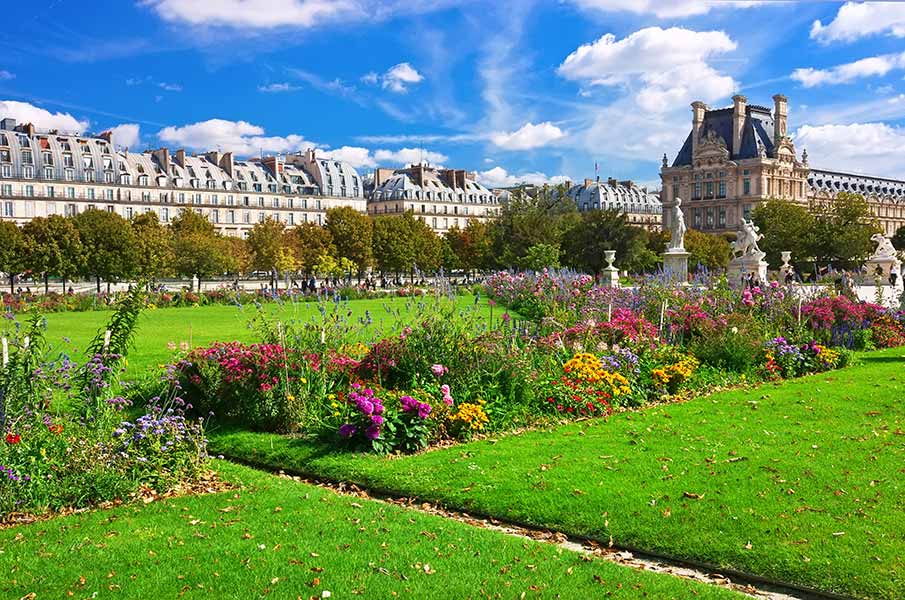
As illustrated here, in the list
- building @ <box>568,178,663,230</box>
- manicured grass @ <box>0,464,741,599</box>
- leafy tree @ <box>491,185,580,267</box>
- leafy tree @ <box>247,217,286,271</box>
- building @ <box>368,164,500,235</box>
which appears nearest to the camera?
manicured grass @ <box>0,464,741,599</box>

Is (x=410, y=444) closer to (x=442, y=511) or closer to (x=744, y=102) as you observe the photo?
(x=442, y=511)

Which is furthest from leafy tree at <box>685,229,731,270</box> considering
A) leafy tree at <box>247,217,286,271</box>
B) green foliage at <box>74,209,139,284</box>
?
green foliage at <box>74,209,139,284</box>

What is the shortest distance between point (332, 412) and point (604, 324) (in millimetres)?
5067

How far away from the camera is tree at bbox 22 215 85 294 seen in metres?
47.9

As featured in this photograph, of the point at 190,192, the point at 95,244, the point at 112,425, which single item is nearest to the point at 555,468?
the point at 112,425

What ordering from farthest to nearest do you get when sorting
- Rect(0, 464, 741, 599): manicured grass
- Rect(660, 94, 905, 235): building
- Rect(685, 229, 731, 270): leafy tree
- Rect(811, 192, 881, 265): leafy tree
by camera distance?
Rect(660, 94, 905, 235): building
Rect(685, 229, 731, 270): leafy tree
Rect(811, 192, 881, 265): leafy tree
Rect(0, 464, 741, 599): manicured grass

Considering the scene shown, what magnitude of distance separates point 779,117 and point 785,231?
42504mm

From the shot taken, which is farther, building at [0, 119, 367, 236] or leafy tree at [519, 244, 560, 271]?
building at [0, 119, 367, 236]

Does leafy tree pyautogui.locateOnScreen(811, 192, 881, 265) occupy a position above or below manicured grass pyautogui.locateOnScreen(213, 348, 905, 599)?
above

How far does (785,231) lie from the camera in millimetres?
57594

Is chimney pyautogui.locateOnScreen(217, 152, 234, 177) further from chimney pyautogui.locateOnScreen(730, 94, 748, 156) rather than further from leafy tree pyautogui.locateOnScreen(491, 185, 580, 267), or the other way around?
chimney pyautogui.locateOnScreen(730, 94, 748, 156)

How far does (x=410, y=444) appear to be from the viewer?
8.29m

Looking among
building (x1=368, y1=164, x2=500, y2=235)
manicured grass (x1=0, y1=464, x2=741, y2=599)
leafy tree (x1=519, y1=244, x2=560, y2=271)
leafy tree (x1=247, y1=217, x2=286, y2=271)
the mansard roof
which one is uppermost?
the mansard roof

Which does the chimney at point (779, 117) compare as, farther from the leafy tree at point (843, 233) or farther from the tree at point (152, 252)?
the tree at point (152, 252)
